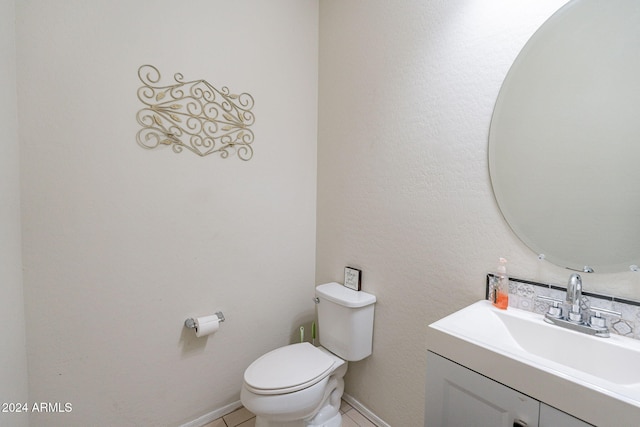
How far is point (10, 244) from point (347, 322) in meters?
1.51

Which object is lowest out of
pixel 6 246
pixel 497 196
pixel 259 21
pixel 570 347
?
pixel 570 347

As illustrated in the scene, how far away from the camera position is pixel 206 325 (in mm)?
1465

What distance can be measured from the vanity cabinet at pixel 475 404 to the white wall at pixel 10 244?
144cm

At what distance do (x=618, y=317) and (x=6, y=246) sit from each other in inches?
82.5

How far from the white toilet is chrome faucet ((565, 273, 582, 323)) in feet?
2.85

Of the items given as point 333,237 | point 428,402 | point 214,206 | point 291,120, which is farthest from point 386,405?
point 291,120

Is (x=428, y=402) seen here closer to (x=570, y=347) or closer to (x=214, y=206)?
(x=570, y=347)

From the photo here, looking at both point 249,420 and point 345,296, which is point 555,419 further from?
point 249,420

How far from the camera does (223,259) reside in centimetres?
161

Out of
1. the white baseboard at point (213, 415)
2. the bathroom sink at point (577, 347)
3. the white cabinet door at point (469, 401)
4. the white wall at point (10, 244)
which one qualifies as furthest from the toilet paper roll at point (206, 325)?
the bathroom sink at point (577, 347)

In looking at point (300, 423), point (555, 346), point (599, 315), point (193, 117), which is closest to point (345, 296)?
point (300, 423)

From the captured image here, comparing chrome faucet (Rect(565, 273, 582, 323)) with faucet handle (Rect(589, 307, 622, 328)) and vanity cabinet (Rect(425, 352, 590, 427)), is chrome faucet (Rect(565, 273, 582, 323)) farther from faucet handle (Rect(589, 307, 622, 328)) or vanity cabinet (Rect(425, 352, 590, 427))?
vanity cabinet (Rect(425, 352, 590, 427))

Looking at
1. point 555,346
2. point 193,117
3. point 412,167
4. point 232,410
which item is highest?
point 193,117

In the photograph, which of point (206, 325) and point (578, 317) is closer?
point (578, 317)
